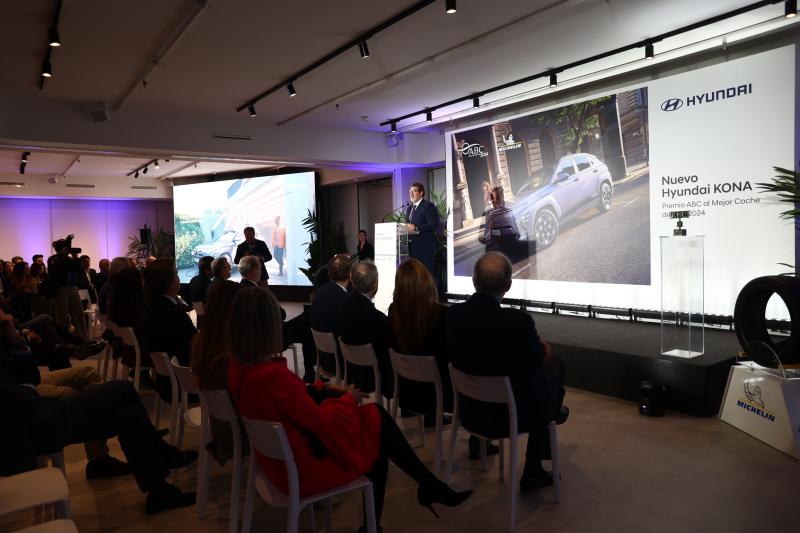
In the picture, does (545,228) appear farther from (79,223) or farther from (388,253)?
(79,223)

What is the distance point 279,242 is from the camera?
13.2 metres

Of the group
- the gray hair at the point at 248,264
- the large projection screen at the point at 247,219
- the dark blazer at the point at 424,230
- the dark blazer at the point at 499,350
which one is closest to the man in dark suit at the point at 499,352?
the dark blazer at the point at 499,350

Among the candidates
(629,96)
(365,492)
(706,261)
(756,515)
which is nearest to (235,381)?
(365,492)

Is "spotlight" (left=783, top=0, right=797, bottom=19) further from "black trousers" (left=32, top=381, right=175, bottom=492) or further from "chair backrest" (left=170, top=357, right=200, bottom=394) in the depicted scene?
"black trousers" (left=32, top=381, right=175, bottom=492)

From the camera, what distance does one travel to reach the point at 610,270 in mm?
7148

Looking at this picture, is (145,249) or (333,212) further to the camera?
(145,249)

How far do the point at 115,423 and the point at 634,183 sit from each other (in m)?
5.93

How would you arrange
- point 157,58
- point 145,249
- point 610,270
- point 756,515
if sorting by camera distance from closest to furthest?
1. point 756,515
2. point 157,58
3. point 610,270
4. point 145,249

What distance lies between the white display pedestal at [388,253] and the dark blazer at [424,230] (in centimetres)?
30

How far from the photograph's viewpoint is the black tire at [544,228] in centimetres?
787

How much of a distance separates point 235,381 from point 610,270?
5.80 meters

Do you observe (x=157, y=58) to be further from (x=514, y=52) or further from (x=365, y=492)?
(x=365, y=492)

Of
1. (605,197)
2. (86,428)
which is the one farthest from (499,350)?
(605,197)

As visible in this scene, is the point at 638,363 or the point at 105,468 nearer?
the point at 105,468
